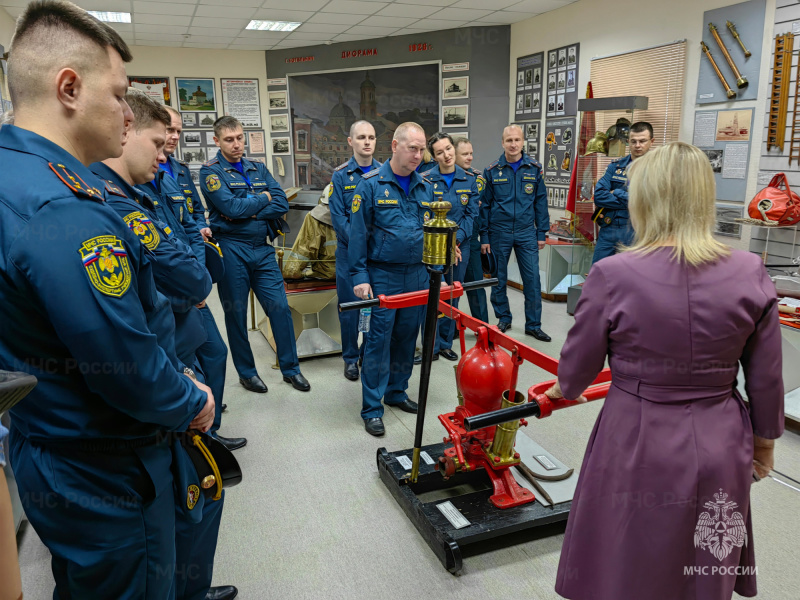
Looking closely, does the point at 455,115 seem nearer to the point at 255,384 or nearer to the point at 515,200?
the point at 515,200

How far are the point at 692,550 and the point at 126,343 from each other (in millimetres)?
1435

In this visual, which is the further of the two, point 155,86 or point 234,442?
point 155,86

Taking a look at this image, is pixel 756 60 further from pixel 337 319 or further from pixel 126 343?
pixel 126 343

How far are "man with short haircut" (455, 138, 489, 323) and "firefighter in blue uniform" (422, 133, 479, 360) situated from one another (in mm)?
153

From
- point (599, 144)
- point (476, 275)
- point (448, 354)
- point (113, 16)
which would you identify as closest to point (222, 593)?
point (448, 354)

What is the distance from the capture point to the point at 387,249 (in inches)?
130

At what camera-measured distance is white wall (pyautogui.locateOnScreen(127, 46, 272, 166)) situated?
846 centimetres

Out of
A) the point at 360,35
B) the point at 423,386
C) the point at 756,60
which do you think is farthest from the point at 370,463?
the point at 360,35

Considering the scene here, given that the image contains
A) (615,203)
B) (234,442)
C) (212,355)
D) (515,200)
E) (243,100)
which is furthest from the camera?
(243,100)

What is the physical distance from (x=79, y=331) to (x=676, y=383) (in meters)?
1.33

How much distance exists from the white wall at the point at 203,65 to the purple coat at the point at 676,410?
879 cm

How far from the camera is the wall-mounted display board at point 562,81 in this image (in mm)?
6525

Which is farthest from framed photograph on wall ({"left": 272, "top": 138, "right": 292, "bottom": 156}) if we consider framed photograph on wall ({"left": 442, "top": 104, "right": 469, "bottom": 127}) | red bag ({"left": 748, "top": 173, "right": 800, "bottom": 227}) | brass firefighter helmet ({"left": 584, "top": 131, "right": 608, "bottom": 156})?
red bag ({"left": 748, "top": 173, "right": 800, "bottom": 227})

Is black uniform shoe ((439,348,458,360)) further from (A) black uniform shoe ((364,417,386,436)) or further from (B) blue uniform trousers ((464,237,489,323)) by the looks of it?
(A) black uniform shoe ((364,417,386,436))
